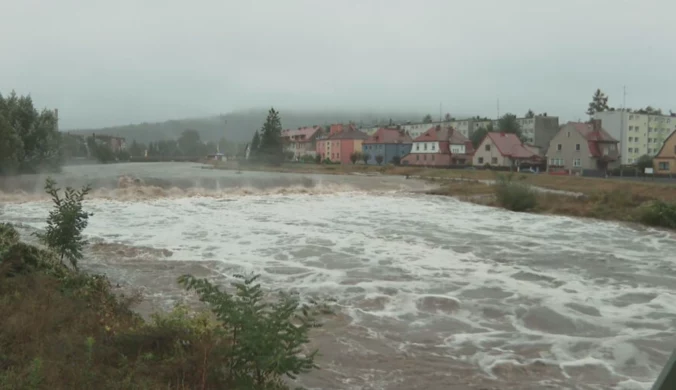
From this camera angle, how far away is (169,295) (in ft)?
35.6

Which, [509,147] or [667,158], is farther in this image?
[509,147]

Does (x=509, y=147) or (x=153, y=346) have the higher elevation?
(x=509, y=147)

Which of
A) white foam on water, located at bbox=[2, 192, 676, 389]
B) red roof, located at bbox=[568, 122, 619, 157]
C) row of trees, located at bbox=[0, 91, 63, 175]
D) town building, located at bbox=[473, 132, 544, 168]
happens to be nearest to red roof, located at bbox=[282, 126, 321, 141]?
town building, located at bbox=[473, 132, 544, 168]

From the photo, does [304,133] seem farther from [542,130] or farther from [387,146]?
[542,130]

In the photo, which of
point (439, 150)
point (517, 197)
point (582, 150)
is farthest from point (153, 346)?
point (439, 150)

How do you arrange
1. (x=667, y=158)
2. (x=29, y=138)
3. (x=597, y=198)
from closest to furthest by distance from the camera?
1. (x=597, y=198)
2. (x=29, y=138)
3. (x=667, y=158)

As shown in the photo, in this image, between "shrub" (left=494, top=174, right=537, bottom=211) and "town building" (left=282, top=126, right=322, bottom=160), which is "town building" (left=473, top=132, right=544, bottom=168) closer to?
"shrub" (left=494, top=174, right=537, bottom=211)

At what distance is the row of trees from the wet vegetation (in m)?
51.2

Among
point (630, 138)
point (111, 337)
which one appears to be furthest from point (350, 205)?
point (630, 138)

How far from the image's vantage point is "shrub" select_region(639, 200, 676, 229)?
26969mm

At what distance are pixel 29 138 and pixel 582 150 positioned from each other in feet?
216

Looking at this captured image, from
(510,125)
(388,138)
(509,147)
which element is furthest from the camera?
(510,125)

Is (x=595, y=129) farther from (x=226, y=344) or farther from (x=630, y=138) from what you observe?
(x=226, y=344)

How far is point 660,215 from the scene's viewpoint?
27203 mm
